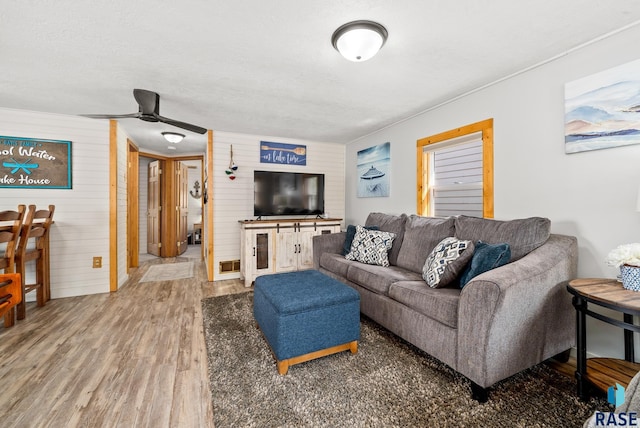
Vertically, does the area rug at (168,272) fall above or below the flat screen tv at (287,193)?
below

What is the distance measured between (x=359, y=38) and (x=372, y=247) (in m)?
1.93

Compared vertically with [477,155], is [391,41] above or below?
above

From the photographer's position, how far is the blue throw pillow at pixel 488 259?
1.83 metres

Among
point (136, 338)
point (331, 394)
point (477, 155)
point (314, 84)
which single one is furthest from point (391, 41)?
point (136, 338)

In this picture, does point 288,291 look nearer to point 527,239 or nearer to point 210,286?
point 527,239

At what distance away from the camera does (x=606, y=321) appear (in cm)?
137

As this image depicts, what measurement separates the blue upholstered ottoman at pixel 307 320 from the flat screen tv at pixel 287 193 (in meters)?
2.27

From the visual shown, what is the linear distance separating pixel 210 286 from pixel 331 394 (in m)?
2.70

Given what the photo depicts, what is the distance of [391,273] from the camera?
2469mm

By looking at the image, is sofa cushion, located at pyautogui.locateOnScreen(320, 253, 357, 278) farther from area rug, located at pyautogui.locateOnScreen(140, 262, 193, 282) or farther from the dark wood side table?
area rug, located at pyautogui.locateOnScreen(140, 262, 193, 282)

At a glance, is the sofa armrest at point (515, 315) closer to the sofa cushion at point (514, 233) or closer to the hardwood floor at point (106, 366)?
the sofa cushion at point (514, 233)

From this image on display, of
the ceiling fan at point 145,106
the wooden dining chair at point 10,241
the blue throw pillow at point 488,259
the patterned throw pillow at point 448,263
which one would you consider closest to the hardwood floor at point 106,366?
the wooden dining chair at point 10,241

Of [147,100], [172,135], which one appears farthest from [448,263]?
[172,135]

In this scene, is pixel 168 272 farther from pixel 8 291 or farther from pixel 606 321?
pixel 606 321
